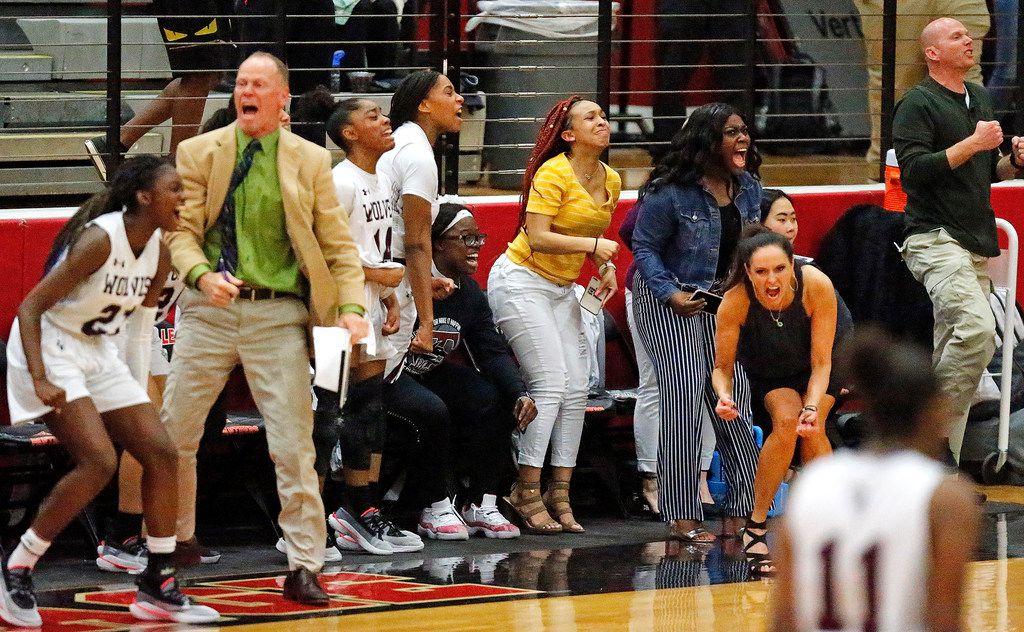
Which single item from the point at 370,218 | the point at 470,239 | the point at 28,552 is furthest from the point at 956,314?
the point at 28,552

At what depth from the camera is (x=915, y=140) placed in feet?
24.9

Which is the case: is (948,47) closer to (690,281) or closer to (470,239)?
(690,281)

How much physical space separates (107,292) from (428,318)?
66.9 inches

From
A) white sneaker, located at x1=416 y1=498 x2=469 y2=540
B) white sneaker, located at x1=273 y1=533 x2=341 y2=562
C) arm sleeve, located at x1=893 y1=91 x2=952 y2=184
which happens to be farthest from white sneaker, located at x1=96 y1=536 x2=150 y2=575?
arm sleeve, located at x1=893 y1=91 x2=952 y2=184

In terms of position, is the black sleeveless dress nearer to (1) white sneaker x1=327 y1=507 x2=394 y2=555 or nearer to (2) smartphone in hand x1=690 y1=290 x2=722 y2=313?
(2) smartphone in hand x1=690 y1=290 x2=722 y2=313

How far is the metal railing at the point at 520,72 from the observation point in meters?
8.16

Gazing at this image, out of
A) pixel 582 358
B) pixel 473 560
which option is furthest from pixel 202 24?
pixel 473 560

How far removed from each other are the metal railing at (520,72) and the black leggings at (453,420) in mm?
1375

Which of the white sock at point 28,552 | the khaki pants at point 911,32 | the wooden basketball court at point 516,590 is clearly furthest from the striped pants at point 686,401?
the khaki pants at point 911,32

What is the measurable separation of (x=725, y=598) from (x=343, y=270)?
1766mm

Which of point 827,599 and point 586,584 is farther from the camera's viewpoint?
point 586,584

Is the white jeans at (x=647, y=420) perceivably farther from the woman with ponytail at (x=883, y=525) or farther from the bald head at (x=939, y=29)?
the woman with ponytail at (x=883, y=525)

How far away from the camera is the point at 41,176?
8.12m

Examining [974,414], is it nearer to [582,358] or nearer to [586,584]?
[582,358]
